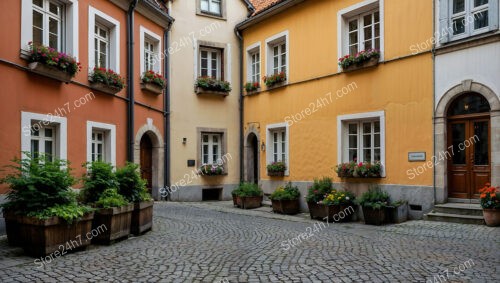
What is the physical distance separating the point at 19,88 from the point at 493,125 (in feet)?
32.8

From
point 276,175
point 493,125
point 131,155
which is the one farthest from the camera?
point 276,175

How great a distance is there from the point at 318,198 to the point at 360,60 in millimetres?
3985

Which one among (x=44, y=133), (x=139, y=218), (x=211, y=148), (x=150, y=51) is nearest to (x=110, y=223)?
(x=139, y=218)

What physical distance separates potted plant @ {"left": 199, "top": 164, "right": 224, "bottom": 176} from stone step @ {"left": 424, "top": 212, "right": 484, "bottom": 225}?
25.6 ft

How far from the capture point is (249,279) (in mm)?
5465

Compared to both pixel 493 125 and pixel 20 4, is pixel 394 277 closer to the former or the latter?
pixel 493 125

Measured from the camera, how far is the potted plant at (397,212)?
34.2 ft

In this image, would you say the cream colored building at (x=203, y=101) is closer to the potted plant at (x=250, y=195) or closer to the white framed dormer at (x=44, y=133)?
the potted plant at (x=250, y=195)

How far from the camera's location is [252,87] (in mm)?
15766

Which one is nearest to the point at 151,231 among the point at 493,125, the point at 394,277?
the point at 394,277

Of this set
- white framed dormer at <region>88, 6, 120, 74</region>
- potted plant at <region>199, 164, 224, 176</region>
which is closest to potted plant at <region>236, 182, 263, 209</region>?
potted plant at <region>199, 164, 224, 176</region>

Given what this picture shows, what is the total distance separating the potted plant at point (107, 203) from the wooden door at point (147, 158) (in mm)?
6199

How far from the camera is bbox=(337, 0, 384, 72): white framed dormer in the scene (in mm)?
11438

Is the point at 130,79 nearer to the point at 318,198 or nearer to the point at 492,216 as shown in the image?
the point at 318,198
